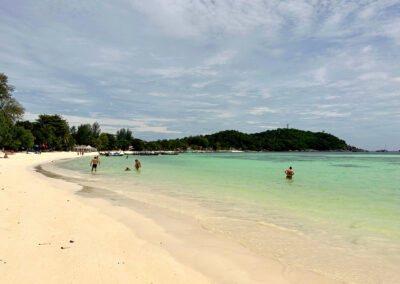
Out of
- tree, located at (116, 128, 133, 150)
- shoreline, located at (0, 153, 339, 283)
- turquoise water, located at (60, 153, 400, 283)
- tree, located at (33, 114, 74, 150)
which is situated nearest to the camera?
shoreline, located at (0, 153, 339, 283)

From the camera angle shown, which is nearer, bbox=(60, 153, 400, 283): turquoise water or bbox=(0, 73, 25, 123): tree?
bbox=(60, 153, 400, 283): turquoise water

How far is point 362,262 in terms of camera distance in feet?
20.1

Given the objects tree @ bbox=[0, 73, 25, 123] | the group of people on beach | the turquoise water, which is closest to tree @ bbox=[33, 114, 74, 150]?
tree @ bbox=[0, 73, 25, 123]

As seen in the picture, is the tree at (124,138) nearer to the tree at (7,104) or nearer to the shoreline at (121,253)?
the tree at (7,104)

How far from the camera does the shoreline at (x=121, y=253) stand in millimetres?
4789

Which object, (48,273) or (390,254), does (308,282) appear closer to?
(390,254)

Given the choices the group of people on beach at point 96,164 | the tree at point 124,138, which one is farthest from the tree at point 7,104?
the tree at point 124,138

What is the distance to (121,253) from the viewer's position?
584cm

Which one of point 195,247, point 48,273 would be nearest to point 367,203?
point 195,247

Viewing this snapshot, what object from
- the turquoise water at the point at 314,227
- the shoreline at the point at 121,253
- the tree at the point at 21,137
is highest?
the tree at the point at 21,137

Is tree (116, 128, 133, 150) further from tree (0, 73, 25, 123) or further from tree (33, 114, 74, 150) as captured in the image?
tree (0, 73, 25, 123)

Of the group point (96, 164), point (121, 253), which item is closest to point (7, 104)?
point (96, 164)

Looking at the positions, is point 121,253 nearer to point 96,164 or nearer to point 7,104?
point 96,164

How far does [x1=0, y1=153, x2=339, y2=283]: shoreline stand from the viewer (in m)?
4.79
